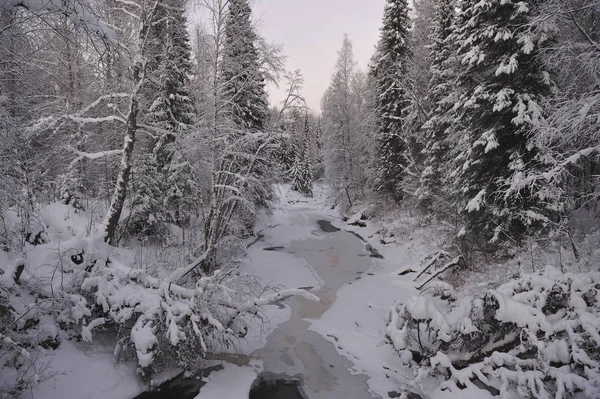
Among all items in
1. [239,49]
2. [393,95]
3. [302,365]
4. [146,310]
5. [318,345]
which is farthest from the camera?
[393,95]

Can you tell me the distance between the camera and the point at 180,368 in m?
6.96

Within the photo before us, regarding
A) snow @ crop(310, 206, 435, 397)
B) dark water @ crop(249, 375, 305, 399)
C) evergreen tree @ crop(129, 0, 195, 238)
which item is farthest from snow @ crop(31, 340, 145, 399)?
evergreen tree @ crop(129, 0, 195, 238)

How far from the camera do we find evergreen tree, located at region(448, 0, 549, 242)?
891 cm

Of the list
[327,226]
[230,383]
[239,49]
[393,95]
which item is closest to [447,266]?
[230,383]

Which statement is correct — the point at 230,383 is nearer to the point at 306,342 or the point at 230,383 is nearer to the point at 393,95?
the point at 306,342

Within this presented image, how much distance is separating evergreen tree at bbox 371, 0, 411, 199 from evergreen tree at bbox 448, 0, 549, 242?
11.0 metres

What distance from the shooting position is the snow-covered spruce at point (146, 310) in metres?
6.06

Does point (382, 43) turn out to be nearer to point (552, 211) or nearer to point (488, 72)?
point (488, 72)

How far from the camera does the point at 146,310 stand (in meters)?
6.37

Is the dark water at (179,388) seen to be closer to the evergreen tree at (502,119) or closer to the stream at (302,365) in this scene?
the stream at (302,365)

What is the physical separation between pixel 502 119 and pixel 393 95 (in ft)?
41.9

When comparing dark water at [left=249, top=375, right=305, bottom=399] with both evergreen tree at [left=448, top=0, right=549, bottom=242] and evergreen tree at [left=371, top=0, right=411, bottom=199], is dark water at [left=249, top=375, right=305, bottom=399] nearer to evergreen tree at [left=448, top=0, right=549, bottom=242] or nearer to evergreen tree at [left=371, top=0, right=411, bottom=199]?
evergreen tree at [left=448, top=0, right=549, bottom=242]

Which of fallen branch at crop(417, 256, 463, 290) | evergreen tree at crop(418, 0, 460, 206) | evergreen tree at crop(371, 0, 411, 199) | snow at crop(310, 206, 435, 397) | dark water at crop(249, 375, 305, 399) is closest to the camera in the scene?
dark water at crop(249, 375, 305, 399)

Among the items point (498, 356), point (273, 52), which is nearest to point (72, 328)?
point (498, 356)
